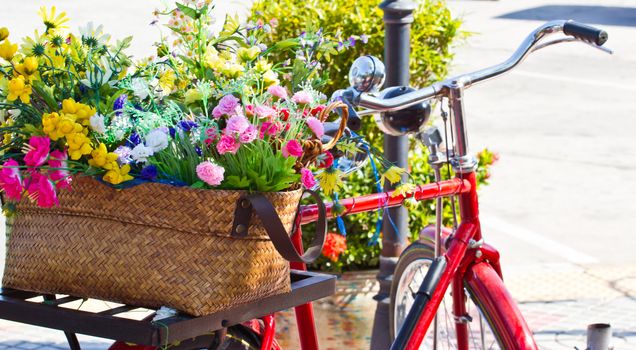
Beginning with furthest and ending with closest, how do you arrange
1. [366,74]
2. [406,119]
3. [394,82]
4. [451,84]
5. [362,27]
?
[362,27], [394,82], [406,119], [451,84], [366,74]

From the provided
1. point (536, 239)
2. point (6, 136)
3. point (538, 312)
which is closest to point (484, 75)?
point (6, 136)

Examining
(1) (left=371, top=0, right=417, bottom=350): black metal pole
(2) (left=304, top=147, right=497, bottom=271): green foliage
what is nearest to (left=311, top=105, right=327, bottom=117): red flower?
(1) (left=371, top=0, right=417, bottom=350): black metal pole

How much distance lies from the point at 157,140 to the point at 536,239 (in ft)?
17.0

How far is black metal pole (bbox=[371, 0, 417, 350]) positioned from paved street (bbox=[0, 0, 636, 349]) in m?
0.63

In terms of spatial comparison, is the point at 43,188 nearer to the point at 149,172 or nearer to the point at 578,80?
the point at 149,172

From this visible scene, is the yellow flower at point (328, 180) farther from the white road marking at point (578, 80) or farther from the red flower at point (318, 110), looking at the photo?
the white road marking at point (578, 80)

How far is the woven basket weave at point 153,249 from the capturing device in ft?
7.88

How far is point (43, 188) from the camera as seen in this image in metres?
2.41

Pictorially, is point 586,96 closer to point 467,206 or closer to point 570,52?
point 570,52

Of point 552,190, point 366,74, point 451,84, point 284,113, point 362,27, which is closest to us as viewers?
point 284,113

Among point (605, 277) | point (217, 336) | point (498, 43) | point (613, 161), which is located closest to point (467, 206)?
point (217, 336)

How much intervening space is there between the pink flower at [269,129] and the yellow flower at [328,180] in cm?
29

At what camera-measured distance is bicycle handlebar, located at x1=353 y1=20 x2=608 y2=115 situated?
3197 mm

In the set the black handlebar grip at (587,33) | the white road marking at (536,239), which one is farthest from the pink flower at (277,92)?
the white road marking at (536,239)
